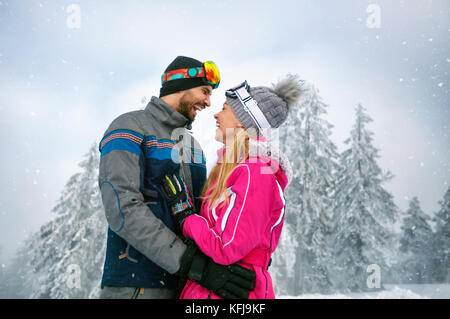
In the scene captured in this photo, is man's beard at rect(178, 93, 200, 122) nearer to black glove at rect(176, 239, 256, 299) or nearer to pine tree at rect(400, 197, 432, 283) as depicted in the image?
black glove at rect(176, 239, 256, 299)

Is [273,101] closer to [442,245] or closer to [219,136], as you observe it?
[219,136]

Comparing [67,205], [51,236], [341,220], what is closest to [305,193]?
[341,220]

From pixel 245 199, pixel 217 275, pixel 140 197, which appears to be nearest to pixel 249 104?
pixel 245 199

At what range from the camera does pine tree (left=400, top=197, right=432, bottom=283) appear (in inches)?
1046

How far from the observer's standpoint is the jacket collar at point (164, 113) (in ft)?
9.43

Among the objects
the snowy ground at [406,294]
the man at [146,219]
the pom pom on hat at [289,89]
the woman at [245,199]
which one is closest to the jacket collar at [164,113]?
the man at [146,219]

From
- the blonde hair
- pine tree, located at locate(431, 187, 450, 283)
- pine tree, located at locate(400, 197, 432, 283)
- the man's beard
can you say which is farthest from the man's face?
pine tree, located at locate(400, 197, 432, 283)

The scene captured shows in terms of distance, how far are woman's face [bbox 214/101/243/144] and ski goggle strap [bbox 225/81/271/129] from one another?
161 millimetres

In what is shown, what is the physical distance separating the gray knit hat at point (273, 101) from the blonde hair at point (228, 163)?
0.83ft

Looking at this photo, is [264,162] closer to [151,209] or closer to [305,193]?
[151,209]

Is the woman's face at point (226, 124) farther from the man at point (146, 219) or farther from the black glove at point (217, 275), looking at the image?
the black glove at point (217, 275)

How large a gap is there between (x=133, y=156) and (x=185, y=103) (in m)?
1.08

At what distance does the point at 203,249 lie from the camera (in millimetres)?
2164

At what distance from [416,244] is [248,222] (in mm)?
32313
